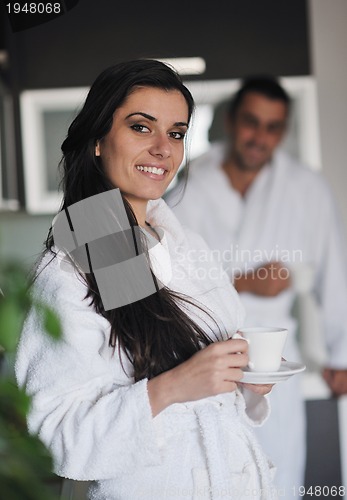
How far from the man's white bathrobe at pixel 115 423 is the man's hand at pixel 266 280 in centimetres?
93

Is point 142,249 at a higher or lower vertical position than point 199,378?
higher

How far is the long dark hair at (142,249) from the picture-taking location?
3.43ft

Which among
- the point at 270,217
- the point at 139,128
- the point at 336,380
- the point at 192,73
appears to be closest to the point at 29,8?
the point at 192,73

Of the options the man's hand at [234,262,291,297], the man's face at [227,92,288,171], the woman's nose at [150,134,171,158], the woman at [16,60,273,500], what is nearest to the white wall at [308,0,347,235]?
the man's face at [227,92,288,171]

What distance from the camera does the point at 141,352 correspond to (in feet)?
3.43

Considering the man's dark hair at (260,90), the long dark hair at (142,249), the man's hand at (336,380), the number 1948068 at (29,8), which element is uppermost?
the number 1948068 at (29,8)

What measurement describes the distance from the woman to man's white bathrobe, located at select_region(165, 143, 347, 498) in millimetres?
891

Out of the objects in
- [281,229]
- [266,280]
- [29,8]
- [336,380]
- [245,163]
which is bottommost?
[336,380]

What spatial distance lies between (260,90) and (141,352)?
1307 millimetres

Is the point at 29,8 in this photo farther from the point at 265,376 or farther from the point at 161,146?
the point at 265,376

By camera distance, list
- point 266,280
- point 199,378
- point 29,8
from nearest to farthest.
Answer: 1. point 199,378
2. point 29,8
3. point 266,280

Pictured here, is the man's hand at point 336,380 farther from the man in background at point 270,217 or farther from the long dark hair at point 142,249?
the long dark hair at point 142,249

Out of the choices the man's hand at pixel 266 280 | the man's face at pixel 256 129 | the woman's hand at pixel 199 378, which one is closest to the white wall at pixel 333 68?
the man's face at pixel 256 129

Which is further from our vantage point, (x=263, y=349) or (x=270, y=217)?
(x=270, y=217)
